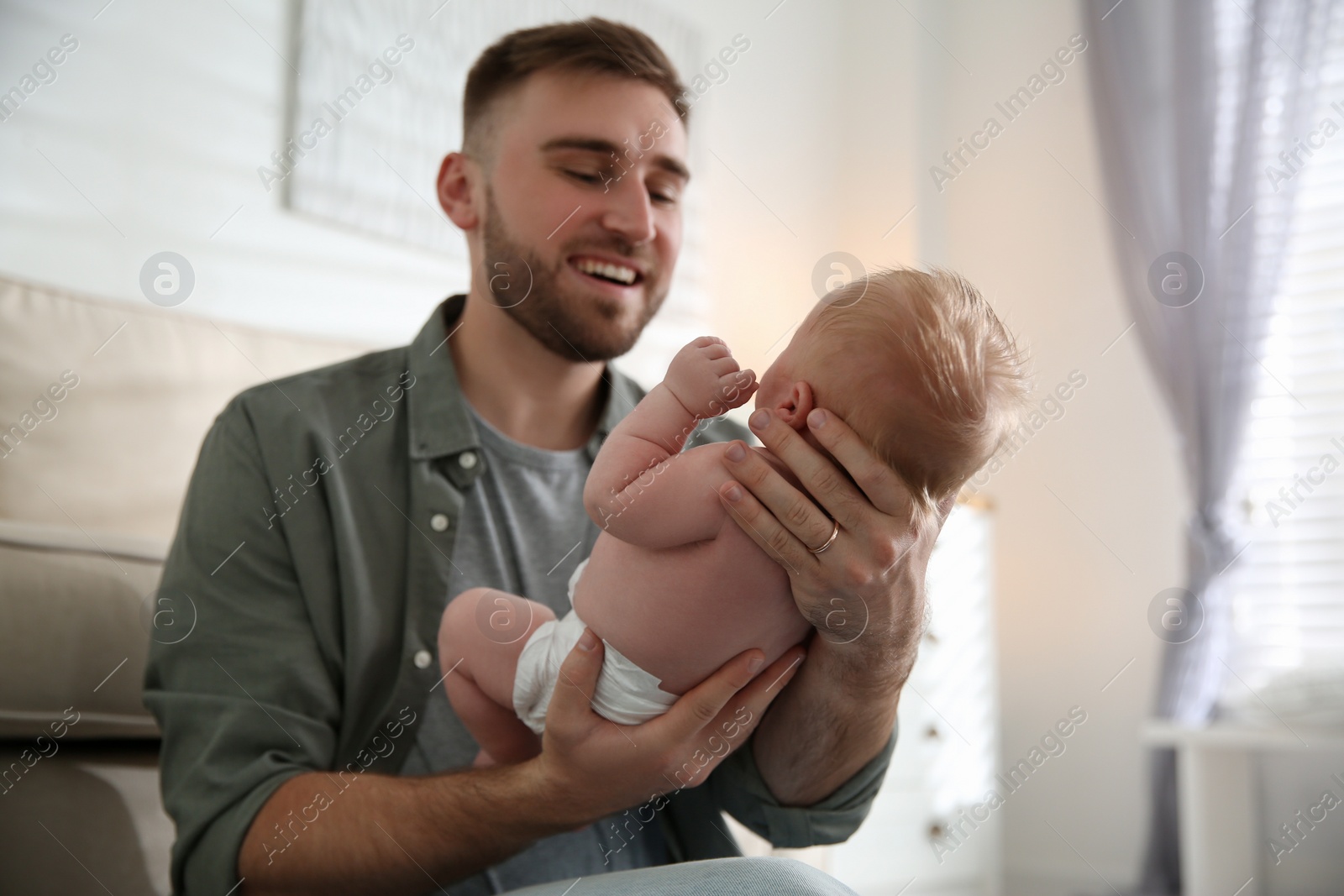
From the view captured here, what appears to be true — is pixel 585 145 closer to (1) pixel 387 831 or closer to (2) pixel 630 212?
(2) pixel 630 212

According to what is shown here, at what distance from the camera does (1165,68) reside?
3.19 m

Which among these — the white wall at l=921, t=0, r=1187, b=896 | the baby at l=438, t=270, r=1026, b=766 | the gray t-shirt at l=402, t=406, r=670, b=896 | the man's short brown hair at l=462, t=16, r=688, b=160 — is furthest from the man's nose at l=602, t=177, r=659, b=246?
the white wall at l=921, t=0, r=1187, b=896

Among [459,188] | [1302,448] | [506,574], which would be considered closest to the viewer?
[506,574]

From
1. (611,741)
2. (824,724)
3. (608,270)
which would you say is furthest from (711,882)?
(608,270)

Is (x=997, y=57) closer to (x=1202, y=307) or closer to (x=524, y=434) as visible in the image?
(x=1202, y=307)

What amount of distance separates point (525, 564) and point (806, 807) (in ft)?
1.59

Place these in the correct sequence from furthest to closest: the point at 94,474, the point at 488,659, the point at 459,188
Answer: the point at 459,188 < the point at 94,474 < the point at 488,659

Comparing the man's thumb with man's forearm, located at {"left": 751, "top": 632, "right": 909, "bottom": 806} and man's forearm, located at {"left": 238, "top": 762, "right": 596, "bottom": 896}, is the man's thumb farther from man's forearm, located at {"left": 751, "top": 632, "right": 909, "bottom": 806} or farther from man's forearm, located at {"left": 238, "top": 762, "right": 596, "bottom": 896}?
man's forearm, located at {"left": 751, "top": 632, "right": 909, "bottom": 806}

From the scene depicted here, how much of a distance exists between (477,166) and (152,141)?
798 mm

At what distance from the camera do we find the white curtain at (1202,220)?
9.30ft

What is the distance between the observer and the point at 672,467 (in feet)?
3.03

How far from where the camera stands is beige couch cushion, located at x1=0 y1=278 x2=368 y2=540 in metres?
1.37

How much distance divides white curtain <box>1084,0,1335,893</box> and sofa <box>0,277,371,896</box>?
8.79 feet

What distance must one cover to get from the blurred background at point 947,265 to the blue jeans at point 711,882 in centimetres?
69
